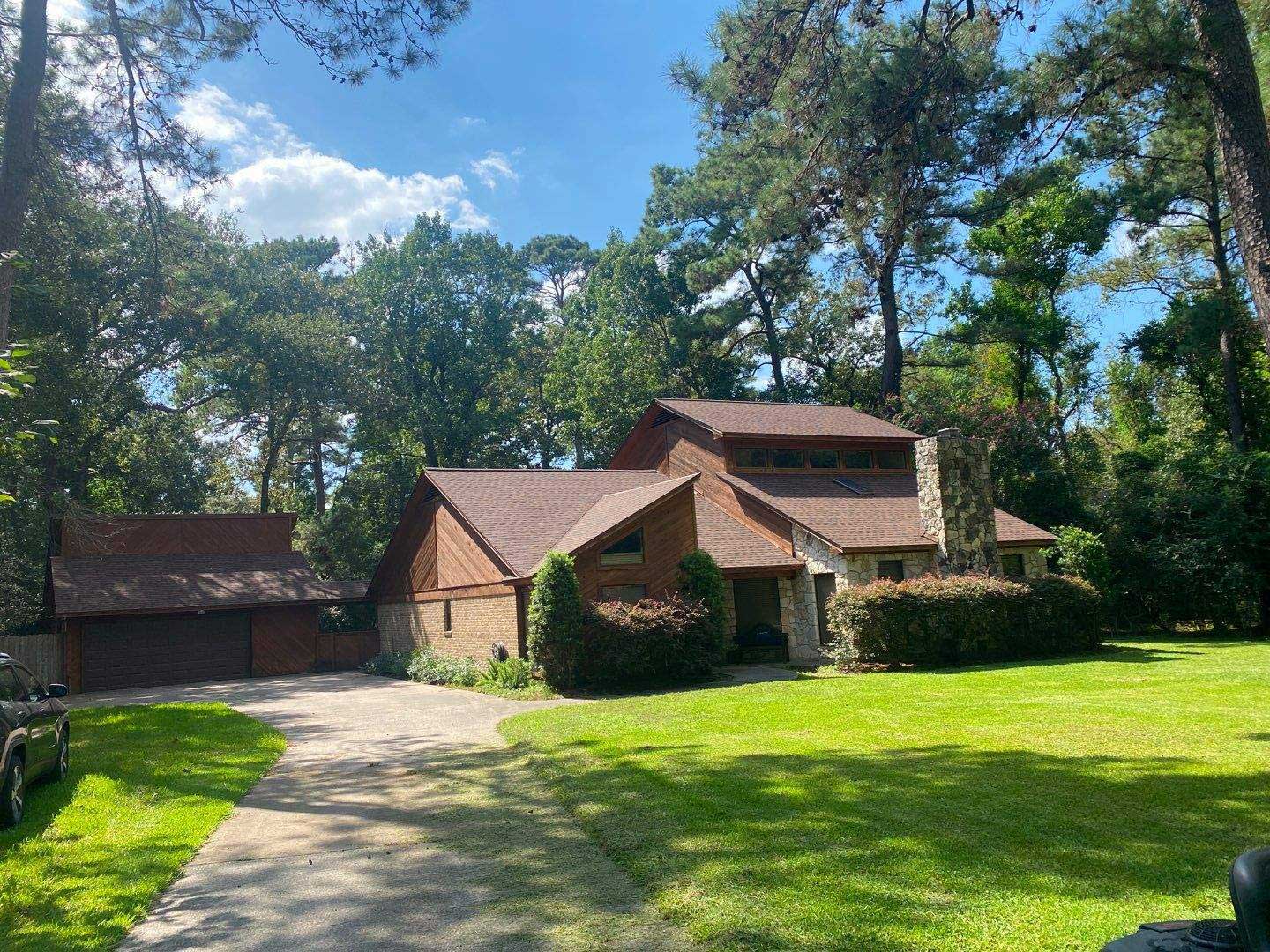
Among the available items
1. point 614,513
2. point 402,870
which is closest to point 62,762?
point 402,870

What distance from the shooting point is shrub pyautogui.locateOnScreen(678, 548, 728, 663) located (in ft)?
64.1

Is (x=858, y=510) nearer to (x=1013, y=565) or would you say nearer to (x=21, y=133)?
(x=1013, y=565)

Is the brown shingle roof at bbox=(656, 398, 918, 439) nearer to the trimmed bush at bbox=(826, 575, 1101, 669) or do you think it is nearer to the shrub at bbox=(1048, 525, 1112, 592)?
the shrub at bbox=(1048, 525, 1112, 592)

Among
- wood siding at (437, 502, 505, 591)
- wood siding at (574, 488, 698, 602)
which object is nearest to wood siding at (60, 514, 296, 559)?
wood siding at (437, 502, 505, 591)

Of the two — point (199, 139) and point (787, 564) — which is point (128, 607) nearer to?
point (199, 139)

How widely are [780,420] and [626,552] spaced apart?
10.1 m

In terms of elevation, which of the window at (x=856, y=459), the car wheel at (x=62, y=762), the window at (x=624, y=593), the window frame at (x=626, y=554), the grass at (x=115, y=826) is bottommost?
the grass at (x=115, y=826)

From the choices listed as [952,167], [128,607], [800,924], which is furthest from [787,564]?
[128,607]

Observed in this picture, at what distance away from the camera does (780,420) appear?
2814 centimetres

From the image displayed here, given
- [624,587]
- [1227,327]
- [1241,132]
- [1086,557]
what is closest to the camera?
[1241,132]

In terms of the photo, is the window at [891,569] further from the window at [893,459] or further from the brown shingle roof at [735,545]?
the window at [893,459]

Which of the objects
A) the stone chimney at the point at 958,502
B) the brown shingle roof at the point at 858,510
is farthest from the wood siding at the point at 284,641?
the stone chimney at the point at 958,502

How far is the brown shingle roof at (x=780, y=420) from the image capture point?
26438 mm

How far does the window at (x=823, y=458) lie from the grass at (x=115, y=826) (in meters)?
18.3
